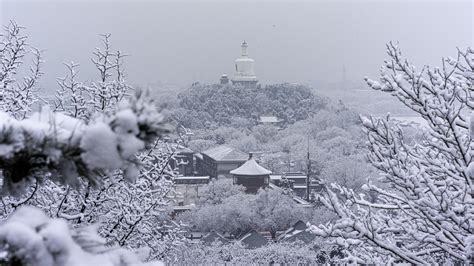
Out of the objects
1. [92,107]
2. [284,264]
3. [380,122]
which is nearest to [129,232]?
[92,107]

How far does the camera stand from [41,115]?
1.38 meters

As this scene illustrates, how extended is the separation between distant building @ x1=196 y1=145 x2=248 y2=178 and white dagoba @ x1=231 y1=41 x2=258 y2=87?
48.4 meters

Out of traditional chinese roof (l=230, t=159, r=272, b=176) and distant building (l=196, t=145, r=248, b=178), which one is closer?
traditional chinese roof (l=230, t=159, r=272, b=176)

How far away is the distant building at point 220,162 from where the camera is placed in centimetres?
4700

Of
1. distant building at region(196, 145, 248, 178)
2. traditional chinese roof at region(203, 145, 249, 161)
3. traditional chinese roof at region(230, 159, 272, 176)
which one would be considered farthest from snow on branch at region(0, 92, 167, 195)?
traditional chinese roof at region(203, 145, 249, 161)

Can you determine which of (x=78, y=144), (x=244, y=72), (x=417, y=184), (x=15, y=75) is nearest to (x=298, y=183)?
(x=15, y=75)

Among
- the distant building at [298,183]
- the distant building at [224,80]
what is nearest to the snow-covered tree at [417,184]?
the distant building at [298,183]

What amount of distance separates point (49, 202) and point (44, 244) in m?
5.64

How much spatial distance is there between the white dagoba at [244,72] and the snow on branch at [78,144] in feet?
318

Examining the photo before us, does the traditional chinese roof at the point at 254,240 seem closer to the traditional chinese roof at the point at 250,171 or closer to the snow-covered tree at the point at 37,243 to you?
the traditional chinese roof at the point at 250,171

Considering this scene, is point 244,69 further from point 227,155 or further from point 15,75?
point 15,75

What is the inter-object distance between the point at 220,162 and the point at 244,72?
5781cm

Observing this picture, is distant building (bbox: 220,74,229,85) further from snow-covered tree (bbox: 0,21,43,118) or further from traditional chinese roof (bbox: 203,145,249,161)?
snow-covered tree (bbox: 0,21,43,118)

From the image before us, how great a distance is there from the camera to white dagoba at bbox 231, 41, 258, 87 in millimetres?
99750
